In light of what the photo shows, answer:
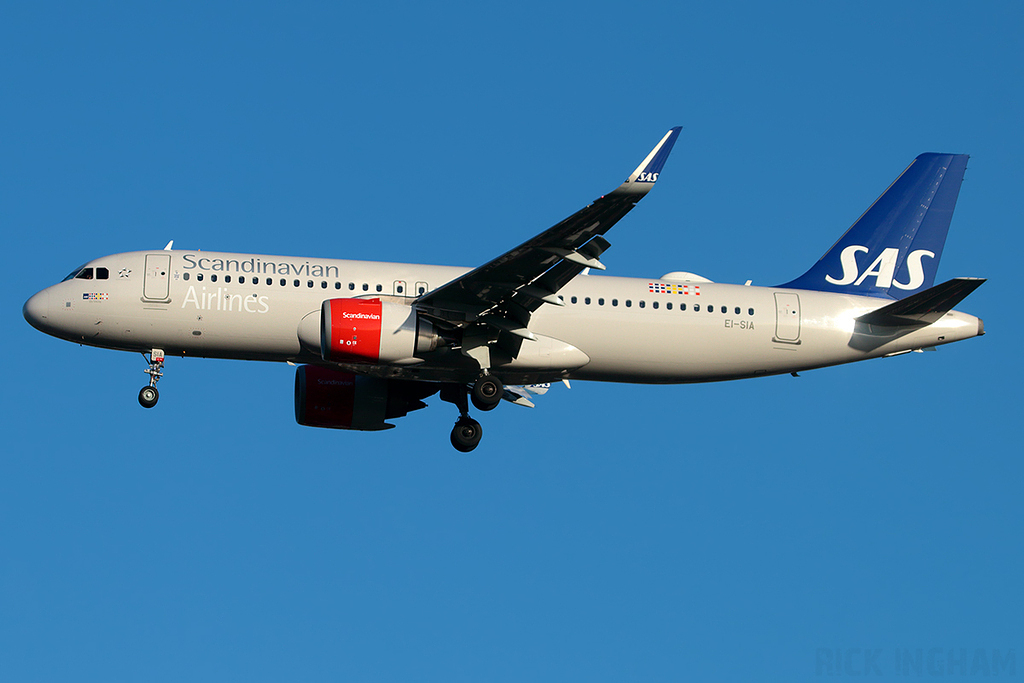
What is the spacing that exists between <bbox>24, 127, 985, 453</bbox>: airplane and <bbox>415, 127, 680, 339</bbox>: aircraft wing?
6cm

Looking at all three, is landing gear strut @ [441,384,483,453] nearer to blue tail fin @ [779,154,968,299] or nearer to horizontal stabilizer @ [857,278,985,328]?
blue tail fin @ [779,154,968,299]

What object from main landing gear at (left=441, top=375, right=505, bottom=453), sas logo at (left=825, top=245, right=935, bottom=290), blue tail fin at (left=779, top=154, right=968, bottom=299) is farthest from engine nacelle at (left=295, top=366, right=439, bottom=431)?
sas logo at (left=825, top=245, right=935, bottom=290)

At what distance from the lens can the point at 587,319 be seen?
32.3 m

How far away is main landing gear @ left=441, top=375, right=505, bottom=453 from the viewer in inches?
1249

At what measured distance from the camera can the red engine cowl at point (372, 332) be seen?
96.5 feet

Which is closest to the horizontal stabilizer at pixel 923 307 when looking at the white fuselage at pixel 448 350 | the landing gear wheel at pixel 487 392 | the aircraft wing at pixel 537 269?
the white fuselage at pixel 448 350

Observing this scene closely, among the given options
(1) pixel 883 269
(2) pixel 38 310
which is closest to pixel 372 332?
(2) pixel 38 310

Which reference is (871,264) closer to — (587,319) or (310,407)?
(587,319)

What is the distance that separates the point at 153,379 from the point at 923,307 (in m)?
21.0

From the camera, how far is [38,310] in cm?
3194

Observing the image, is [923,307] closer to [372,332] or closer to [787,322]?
[787,322]

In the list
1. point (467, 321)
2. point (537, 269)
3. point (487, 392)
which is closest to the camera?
point (537, 269)

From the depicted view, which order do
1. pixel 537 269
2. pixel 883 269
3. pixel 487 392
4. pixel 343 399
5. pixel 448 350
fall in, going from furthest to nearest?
pixel 883 269
pixel 343 399
pixel 487 392
pixel 448 350
pixel 537 269

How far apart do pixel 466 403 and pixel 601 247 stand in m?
8.88
